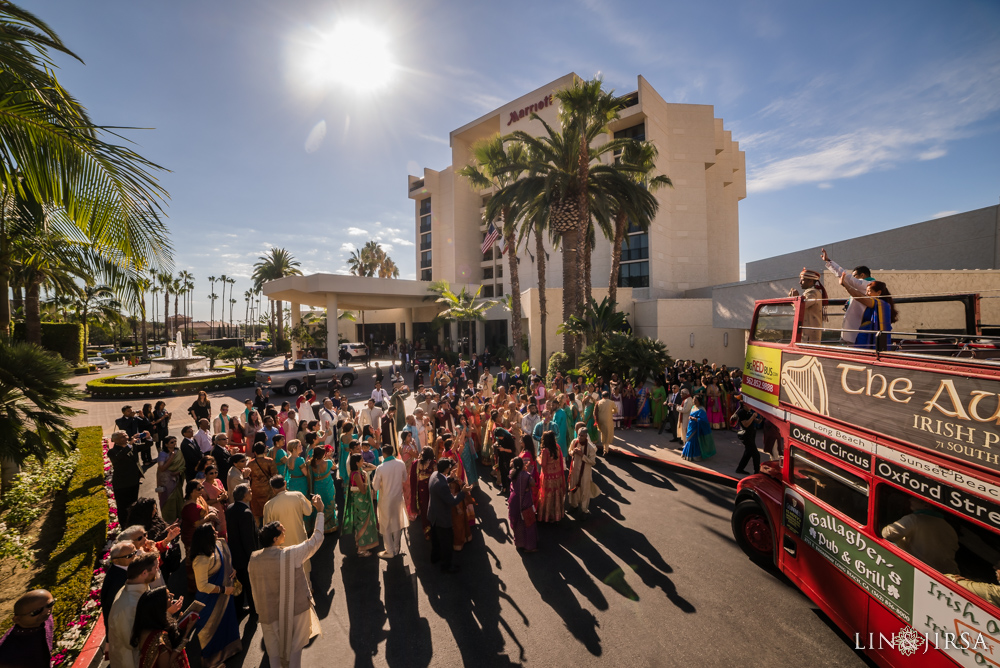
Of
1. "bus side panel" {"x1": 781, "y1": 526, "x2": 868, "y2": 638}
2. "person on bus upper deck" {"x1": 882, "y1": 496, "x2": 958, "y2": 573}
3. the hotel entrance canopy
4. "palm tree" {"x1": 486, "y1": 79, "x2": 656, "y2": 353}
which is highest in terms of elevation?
"palm tree" {"x1": 486, "y1": 79, "x2": 656, "y2": 353}

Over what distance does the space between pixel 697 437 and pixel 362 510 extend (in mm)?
7614

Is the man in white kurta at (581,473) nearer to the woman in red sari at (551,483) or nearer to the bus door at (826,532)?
the woman in red sari at (551,483)

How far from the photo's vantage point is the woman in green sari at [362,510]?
615 centimetres

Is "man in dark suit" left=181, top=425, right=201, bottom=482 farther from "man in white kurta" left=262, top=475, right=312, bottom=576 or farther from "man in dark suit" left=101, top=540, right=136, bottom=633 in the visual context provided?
Answer: "man in dark suit" left=101, top=540, right=136, bottom=633

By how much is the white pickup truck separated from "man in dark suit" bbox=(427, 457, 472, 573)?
615 inches

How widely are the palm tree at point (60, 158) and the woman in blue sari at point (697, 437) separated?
402 inches

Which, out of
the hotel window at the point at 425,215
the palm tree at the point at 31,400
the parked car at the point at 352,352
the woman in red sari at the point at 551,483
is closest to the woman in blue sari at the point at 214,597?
the palm tree at the point at 31,400

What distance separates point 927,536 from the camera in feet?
11.4

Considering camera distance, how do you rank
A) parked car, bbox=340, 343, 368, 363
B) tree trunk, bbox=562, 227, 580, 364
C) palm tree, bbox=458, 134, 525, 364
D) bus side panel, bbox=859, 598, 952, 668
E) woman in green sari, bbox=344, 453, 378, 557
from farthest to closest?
parked car, bbox=340, 343, 368, 363 → palm tree, bbox=458, 134, 525, 364 → tree trunk, bbox=562, 227, 580, 364 → woman in green sari, bbox=344, 453, 378, 557 → bus side panel, bbox=859, 598, 952, 668

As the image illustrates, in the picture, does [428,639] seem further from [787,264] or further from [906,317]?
[787,264]

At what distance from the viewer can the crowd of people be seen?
Result: 142 inches

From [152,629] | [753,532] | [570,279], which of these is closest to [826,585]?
[753,532]

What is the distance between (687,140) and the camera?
1214 inches

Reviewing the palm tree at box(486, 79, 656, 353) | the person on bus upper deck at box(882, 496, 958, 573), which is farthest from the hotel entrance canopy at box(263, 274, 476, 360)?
the person on bus upper deck at box(882, 496, 958, 573)
